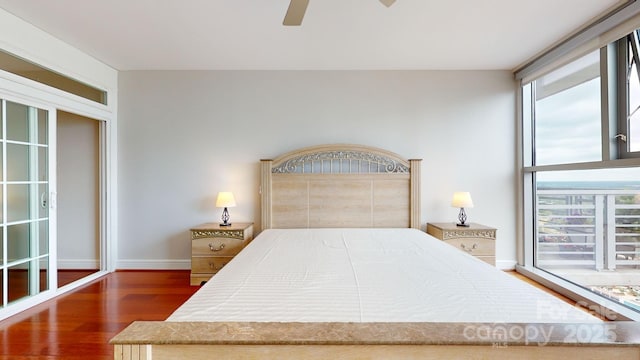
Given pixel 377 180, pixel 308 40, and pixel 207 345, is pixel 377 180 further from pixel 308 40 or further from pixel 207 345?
pixel 207 345

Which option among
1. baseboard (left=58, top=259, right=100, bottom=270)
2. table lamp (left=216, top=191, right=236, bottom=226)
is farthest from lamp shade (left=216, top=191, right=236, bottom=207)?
baseboard (left=58, top=259, right=100, bottom=270)

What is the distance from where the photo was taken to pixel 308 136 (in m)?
3.74

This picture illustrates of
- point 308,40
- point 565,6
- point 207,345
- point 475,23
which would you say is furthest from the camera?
point 308,40

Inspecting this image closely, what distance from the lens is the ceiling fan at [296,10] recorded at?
6.05 feet

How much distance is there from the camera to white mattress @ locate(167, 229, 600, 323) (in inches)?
A: 50.6

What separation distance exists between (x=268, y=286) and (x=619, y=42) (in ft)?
11.1

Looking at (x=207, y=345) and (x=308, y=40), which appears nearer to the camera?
(x=207, y=345)

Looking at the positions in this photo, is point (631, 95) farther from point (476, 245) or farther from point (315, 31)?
point (315, 31)

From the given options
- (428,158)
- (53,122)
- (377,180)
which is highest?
(53,122)

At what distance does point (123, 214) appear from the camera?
12.3 feet

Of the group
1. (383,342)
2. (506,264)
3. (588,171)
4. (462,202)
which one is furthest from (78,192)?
(588,171)

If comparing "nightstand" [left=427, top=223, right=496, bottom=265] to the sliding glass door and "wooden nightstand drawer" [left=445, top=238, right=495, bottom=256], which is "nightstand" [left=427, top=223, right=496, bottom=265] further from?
the sliding glass door

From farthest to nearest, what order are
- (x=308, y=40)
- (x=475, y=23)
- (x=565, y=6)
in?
(x=308, y=40)
(x=475, y=23)
(x=565, y=6)

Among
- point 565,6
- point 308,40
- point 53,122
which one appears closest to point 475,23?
point 565,6
